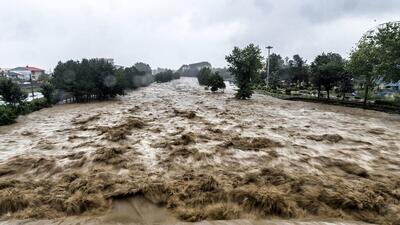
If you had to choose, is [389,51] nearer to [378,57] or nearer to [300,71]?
[378,57]

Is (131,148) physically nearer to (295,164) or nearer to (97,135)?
(97,135)

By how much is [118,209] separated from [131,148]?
18.5 feet

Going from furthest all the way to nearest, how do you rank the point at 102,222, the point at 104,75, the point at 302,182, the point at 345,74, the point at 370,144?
1. the point at 104,75
2. the point at 345,74
3. the point at 370,144
4. the point at 302,182
5. the point at 102,222

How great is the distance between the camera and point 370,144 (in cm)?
1348

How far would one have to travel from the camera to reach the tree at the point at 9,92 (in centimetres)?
2384

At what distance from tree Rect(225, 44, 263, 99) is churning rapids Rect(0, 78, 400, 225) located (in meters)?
23.5

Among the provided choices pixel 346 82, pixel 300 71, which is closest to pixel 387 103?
pixel 346 82

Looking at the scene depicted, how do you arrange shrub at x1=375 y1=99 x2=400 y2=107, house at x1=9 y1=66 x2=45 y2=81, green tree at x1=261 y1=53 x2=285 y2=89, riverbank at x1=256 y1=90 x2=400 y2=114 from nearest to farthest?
1. riverbank at x1=256 y1=90 x2=400 y2=114
2. shrub at x1=375 y1=99 x2=400 y2=107
3. green tree at x1=261 y1=53 x2=285 y2=89
4. house at x1=9 y1=66 x2=45 y2=81

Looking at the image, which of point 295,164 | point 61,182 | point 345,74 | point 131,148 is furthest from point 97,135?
point 345,74

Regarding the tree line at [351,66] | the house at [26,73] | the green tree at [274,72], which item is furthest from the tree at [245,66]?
the house at [26,73]

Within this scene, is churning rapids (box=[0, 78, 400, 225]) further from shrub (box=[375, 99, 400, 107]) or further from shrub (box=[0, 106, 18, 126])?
shrub (box=[375, 99, 400, 107])

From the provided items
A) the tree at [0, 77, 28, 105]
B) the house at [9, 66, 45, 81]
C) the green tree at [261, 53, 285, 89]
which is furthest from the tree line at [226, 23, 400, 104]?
the house at [9, 66, 45, 81]

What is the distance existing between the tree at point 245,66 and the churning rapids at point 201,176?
77.2 feet

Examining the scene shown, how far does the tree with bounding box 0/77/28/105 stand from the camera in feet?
78.2
